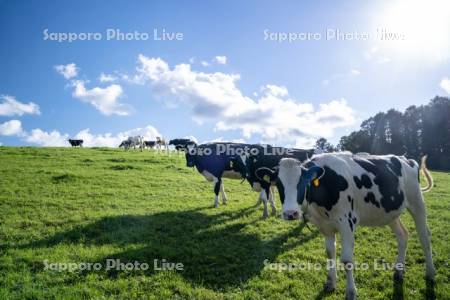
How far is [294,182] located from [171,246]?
17.0ft

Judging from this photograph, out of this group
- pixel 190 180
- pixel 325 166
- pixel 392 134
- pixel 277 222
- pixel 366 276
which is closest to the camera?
pixel 325 166

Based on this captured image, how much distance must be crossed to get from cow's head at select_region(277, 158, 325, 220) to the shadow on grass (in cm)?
273

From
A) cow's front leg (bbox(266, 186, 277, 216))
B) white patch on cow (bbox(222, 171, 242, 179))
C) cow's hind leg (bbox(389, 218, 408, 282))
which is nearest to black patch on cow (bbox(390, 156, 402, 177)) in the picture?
cow's hind leg (bbox(389, 218, 408, 282))

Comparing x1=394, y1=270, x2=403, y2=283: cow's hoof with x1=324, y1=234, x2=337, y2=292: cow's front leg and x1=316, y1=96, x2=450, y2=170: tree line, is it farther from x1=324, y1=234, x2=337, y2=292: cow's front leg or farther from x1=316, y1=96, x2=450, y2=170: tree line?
x1=316, y1=96, x2=450, y2=170: tree line

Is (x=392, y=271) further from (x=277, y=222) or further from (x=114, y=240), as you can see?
(x=114, y=240)

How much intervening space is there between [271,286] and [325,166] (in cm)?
308

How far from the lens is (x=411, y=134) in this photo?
274 feet

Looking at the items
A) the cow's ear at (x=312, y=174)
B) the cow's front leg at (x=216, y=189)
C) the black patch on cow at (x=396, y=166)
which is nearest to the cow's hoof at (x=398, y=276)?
the black patch on cow at (x=396, y=166)

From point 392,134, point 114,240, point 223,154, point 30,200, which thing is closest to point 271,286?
point 114,240

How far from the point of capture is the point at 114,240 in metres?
11.0

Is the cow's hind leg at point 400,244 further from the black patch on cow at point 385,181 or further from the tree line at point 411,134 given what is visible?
the tree line at point 411,134

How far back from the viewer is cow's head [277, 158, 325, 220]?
679cm

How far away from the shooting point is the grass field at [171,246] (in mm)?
8023

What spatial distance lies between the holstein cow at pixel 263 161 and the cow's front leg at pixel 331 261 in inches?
250
